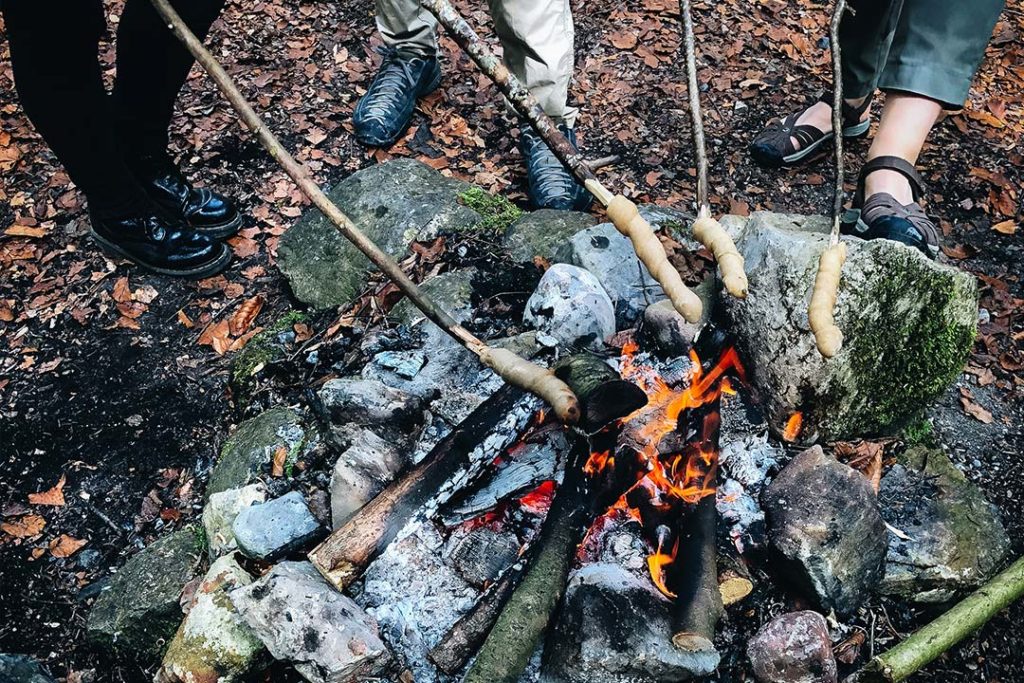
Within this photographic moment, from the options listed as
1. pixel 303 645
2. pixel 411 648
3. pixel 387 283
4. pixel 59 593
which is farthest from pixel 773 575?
pixel 59 593

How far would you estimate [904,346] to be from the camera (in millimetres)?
2623

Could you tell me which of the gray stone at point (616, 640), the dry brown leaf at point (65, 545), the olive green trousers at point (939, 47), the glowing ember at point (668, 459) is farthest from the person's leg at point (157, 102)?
the olive green trousers at point (939, 47)

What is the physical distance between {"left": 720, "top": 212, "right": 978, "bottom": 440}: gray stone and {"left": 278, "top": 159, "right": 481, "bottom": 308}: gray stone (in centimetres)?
163

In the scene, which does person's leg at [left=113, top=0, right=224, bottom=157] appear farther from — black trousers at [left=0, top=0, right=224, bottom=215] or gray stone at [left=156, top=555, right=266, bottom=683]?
gray stone at [left=156, top=555, right=266, bottom=683]

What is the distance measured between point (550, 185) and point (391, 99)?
129 cm

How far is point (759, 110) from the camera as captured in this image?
500cm

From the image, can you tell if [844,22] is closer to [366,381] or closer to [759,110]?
[759,110]

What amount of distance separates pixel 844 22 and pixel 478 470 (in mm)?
3286

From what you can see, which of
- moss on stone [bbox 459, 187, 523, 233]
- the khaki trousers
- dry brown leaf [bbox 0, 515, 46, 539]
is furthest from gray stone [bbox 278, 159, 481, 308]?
dry brown leaf [bbox 0, 515, 46, 539]

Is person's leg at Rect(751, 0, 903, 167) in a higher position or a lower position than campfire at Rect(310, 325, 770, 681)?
higher

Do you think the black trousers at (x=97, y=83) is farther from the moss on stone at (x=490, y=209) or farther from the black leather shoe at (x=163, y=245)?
the moss on stone at (x=490, y=209)

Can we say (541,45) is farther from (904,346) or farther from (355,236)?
(904,346)

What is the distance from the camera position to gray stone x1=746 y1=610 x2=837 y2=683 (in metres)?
2.17

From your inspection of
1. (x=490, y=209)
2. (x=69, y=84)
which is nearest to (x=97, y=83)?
(x=69, y=84)
